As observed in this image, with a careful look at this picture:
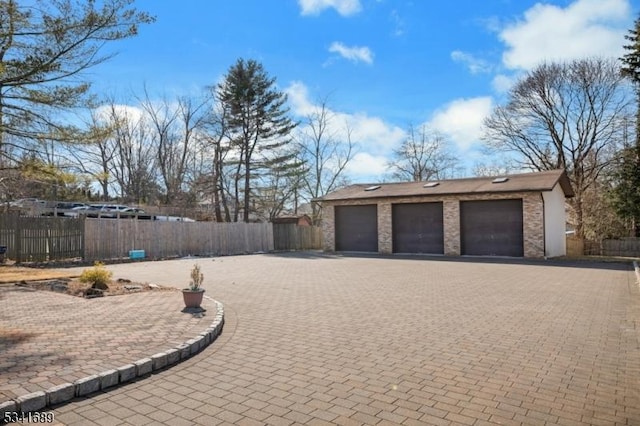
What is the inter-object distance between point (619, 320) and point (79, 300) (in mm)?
9415

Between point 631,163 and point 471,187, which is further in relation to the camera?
point 471,187

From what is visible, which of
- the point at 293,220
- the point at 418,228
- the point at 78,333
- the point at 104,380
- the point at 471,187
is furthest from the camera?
the point at 293,220

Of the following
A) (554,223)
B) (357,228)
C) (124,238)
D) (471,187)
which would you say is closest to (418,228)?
(471,187)

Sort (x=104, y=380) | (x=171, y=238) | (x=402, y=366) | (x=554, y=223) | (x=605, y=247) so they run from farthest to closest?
(x=605, y=247), (x=171, y=238), (x=554, y=223), (x=402, y=366), (x=104, y=380)

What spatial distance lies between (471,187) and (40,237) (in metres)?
19.3

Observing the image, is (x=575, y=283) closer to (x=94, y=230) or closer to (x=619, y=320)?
(x=619, y=320)

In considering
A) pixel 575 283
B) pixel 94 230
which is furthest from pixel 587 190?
pixel 94 230

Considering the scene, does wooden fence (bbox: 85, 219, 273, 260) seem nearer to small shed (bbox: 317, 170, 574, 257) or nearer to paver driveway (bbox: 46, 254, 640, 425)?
small shed (bbox: 317, 170, 574, 257)

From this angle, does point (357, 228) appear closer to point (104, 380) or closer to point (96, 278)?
point (96, 278)

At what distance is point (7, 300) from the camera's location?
8.49m

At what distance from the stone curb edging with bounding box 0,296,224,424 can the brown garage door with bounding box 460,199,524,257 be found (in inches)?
724

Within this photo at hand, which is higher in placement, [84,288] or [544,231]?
[544,231]

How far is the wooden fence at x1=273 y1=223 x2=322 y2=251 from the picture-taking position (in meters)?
28.6

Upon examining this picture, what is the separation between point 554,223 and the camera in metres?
21.9
